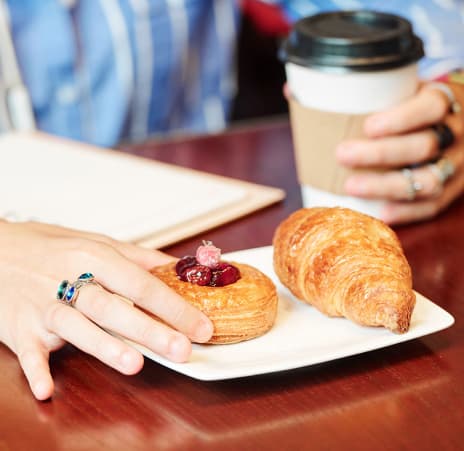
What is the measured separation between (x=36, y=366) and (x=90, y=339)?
0.19ft

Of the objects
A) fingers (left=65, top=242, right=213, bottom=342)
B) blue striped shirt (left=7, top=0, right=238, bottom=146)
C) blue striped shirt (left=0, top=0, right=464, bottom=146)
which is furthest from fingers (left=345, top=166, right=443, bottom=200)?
blue striped shirt (left=7, top=0, right=238, bottom=146)

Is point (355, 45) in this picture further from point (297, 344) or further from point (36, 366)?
point (36, 366)

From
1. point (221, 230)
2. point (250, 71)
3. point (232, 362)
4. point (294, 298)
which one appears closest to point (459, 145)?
point (221, 230)

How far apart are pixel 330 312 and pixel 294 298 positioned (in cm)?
8

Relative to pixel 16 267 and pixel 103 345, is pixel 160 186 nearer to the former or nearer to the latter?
pixel 16 267

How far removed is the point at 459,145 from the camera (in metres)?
1.26

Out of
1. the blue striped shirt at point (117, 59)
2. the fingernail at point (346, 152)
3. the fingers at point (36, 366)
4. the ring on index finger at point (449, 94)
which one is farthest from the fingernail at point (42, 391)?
the blue striped shirt at point (117, 59)

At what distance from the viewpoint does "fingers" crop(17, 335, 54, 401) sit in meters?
0.72

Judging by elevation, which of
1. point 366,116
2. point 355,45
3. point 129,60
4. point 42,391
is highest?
point 355,45

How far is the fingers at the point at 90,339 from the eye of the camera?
72cm

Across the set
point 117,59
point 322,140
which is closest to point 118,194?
point 322,140

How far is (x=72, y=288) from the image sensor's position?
785mm

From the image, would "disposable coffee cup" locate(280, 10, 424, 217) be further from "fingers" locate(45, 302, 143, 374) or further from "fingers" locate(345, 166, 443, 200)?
"fingers" locate(45, 302, 143, 374)

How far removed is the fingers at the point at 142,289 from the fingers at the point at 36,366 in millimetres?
88
